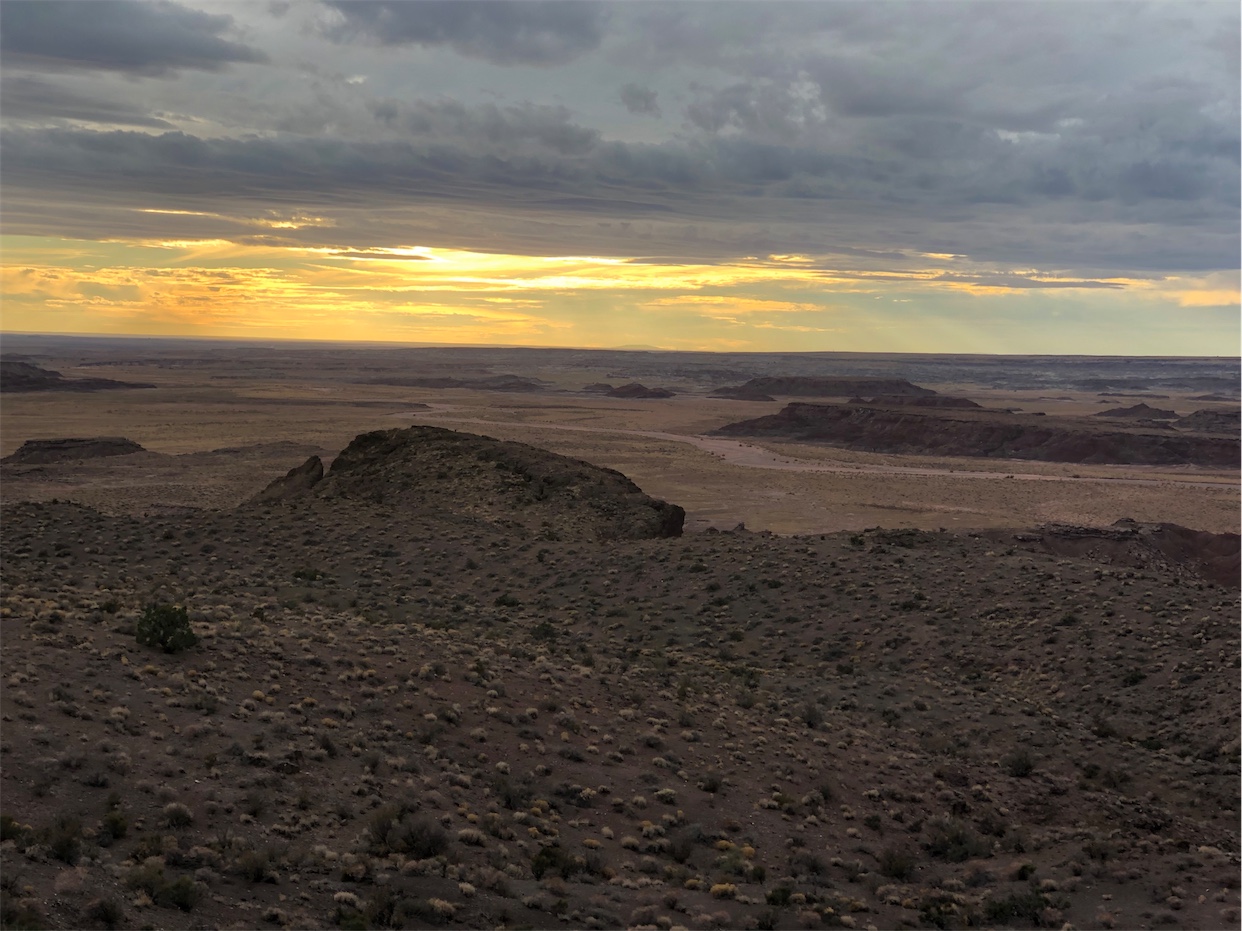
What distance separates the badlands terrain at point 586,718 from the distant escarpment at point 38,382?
448 ft

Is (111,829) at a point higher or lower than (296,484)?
lower

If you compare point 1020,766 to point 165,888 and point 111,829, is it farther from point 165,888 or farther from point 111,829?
point 111,829

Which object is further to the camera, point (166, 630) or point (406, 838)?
point (166, 630)

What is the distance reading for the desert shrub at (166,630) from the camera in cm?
1803

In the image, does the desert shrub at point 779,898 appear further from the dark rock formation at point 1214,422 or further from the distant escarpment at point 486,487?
the dark rock formation at point 1214,422

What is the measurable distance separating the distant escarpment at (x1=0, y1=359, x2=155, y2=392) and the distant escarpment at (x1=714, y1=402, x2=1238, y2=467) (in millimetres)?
105584

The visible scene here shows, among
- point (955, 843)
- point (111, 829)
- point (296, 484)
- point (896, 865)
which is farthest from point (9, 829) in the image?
point (296, 484)

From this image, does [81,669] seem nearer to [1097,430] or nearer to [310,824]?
[310,824]

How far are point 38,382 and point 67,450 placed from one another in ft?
323

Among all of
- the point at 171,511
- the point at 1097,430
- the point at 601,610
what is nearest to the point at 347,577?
the point at 601,610

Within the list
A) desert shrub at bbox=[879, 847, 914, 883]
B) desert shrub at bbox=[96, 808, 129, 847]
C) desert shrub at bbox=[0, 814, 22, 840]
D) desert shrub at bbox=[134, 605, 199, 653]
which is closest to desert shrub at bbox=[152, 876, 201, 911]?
desert shrub at bbox=[96, 808, 129, 847]

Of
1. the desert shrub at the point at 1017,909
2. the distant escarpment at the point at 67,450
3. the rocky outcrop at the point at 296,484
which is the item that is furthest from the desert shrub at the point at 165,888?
the distant escarpment at the point at 67,450

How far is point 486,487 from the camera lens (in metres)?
42.9

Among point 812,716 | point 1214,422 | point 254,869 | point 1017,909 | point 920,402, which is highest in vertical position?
point 920,402
